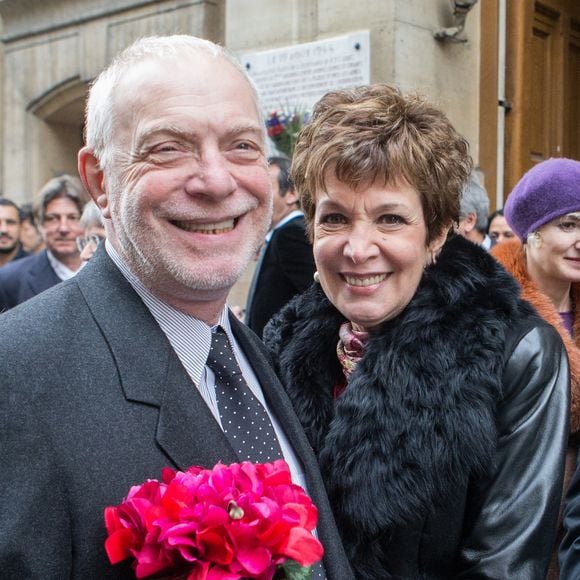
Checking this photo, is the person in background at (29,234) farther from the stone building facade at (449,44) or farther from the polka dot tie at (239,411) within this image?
the polka dot tie at (239,411)

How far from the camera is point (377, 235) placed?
2.14 m

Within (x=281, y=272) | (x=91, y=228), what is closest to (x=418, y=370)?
(x=281, y=272)

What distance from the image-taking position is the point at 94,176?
5.73 feet

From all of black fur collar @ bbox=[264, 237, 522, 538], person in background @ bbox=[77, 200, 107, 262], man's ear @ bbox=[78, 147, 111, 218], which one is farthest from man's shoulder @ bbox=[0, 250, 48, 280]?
man's ear @ bbox=[78, 147, 111, 218]

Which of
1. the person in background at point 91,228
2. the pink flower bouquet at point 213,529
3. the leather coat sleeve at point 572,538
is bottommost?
the leather coat sleeve at point 572,538

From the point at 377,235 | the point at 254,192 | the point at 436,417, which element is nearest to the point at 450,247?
the point at 377,235

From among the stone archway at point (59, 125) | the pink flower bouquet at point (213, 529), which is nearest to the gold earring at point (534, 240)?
the pink flower bouquet at point (213, 529)

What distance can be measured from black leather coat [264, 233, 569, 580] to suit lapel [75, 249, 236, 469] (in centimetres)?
50

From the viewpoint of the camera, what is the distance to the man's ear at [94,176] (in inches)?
68.2

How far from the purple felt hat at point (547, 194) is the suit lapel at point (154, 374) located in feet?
5.86

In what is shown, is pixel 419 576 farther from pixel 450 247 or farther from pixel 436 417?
pixel 450 247

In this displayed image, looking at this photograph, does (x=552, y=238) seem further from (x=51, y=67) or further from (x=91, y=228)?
(x=51, y=67)

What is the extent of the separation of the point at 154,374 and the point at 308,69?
514cm

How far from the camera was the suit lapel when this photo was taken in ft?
5.12
